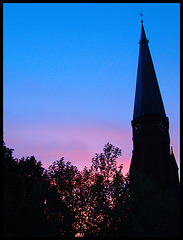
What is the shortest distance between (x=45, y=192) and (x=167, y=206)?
37.9ft

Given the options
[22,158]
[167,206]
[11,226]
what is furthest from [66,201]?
[22,158]

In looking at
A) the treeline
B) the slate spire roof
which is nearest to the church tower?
the slate spire roof

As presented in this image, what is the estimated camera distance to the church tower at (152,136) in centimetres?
3812

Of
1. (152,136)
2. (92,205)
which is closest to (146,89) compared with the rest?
(152,136)

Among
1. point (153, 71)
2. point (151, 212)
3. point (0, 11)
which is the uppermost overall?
point (153, 71)

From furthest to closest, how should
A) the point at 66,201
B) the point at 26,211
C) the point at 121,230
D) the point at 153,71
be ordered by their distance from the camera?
the point at 153,71, the point at 66,201, the point at 121,230, the point at 26,211

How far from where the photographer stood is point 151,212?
858 inches

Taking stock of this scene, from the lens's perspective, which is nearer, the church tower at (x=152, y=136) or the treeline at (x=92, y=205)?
the treeline at (x=92, y=205)

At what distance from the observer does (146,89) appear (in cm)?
4441

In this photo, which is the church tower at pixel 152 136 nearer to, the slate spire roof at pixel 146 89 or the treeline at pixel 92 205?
the slate spire roof at pixel 146 89

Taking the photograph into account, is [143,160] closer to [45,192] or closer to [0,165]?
[45,192]

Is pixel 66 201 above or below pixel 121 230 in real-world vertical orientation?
above

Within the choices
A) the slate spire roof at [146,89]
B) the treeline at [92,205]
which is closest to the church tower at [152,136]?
the slate spire roof at [146,89]

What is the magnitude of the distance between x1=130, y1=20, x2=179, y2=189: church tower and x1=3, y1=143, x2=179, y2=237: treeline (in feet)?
44.2
